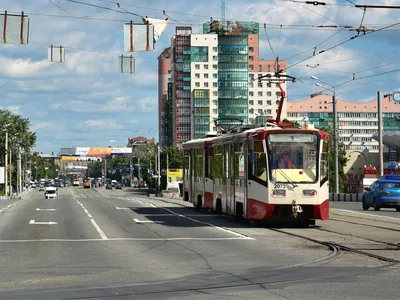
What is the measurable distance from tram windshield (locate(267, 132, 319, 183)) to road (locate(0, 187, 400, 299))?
159 cm

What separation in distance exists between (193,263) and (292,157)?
9046 mm

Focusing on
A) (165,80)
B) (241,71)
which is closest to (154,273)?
(241,71)

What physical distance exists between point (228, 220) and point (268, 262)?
12.9 metres

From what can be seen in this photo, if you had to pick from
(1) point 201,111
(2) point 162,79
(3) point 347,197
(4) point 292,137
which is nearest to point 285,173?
(4) point 292,137

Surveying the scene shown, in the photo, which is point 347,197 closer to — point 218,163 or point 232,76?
point 218,163

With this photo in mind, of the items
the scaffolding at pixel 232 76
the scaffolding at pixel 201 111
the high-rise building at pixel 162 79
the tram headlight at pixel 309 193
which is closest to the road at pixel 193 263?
the tram headlight at pixel 309 193

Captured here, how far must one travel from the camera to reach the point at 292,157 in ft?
72.8

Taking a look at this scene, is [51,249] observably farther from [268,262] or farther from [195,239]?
[268,262]

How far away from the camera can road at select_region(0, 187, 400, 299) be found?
10.3 m

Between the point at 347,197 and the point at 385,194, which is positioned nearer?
the point at 385,194

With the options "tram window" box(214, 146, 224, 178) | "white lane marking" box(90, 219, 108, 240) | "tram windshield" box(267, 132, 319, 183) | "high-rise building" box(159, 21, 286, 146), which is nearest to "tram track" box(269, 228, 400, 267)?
"tram windshield" box(267, 132, 319, 183)

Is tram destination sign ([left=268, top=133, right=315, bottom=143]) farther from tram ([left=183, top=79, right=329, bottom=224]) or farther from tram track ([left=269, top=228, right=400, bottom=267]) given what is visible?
tram track ([left=269, top=228, right=400, bottom=267])

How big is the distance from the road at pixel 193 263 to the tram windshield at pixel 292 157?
1.59 m

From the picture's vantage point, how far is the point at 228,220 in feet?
87.8
